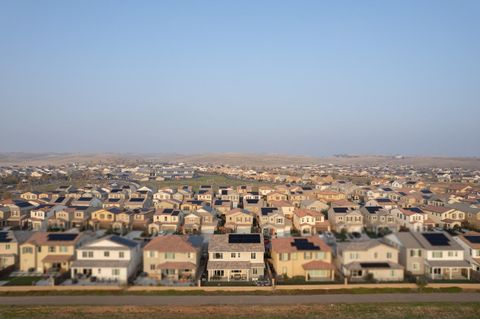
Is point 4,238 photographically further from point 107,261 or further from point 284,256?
point 284,256

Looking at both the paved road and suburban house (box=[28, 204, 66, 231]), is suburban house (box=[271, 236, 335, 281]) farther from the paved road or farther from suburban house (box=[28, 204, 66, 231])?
suburban house (box=[28, 204, 66, 231])

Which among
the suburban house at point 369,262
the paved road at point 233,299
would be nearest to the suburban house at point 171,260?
the paved road at point 233,299

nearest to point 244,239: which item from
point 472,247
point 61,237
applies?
point 61,237

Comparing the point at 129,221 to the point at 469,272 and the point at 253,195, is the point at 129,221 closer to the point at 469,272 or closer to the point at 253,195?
the point at 253,195

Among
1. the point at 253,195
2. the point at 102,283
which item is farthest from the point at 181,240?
the point at 253,195

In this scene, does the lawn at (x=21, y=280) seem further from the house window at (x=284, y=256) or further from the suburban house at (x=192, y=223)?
the house window at (x=284, y=256)

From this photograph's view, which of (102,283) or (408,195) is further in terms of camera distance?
(408,195)

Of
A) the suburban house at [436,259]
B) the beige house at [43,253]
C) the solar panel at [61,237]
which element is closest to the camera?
the suburban house at [436,259]
